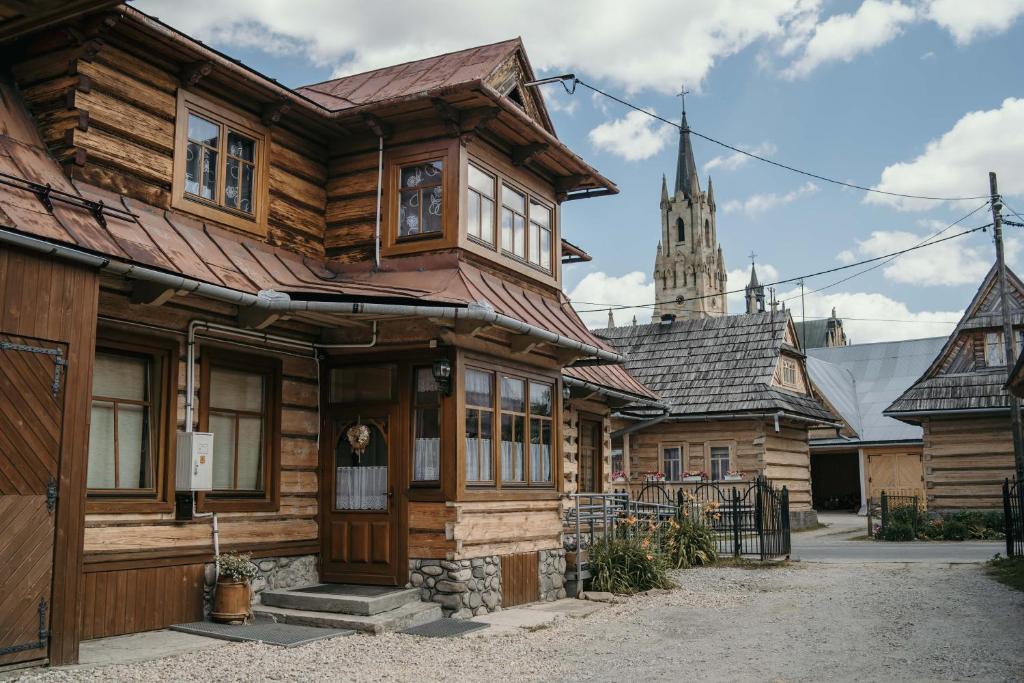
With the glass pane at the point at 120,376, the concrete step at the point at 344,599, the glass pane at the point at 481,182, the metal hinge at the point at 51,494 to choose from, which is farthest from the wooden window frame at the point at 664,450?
the metal hinge at the point at 51,494

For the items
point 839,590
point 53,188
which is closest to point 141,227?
point 53,188

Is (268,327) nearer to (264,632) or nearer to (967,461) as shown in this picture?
(264,632)

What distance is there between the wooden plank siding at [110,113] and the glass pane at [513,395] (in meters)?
4.91

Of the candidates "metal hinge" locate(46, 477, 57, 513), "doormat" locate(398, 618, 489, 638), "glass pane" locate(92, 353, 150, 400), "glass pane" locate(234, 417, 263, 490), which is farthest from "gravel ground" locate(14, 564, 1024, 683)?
"glass pane" locate(92, 353, 150, 400)

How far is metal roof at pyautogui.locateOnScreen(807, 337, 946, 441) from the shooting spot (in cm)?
3903

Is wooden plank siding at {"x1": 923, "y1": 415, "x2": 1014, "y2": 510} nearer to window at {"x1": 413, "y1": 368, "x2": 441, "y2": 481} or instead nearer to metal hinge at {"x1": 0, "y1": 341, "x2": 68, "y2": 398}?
window at {"x1": 413, "y1": 368, "x2": 441, "y2": 481}

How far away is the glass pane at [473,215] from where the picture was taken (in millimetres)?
12945

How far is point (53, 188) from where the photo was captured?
29.4 ft

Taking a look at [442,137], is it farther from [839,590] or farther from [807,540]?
[807,540]

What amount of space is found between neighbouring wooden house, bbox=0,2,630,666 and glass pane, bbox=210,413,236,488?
0.09ft

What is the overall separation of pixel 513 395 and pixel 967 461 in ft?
63.5

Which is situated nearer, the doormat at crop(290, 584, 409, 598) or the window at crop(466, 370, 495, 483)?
the doormat at crop(290, 584, 409, 598)

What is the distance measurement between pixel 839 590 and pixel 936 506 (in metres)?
14.8

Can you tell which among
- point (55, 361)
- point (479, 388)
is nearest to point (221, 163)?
point (55, 361)
